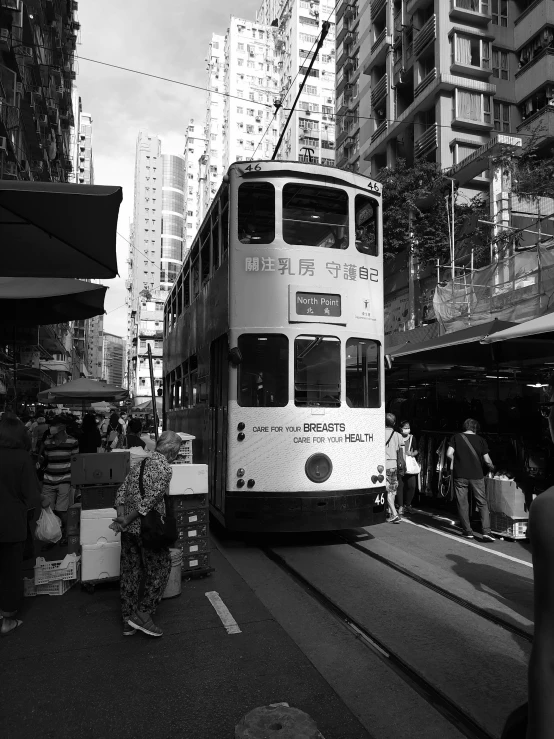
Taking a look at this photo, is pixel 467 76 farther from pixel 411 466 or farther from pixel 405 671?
pixel 405 671

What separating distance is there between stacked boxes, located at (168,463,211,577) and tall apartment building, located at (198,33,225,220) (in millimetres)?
89650

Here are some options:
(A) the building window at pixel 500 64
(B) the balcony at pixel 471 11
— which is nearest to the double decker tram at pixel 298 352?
(B) the balcony at pixel 471 11

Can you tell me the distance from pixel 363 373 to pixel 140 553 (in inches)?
169

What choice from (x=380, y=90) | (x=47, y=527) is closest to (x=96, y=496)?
(x=47, y=527)

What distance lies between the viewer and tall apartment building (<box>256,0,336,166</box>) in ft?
243

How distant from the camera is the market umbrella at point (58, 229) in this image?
4.34 m

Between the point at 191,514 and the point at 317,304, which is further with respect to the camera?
the point at 317,304

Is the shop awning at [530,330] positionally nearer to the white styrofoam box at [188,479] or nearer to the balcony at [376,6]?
the white styrofoam box at [188,479]

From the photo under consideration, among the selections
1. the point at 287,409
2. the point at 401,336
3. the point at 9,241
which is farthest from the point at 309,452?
the point at 401,336

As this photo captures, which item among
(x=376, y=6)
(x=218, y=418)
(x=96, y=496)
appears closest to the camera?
(x=96, y=496)

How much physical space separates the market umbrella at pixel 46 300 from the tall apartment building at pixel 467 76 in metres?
24.0

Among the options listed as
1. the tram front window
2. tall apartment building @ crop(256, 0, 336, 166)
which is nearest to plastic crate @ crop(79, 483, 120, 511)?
the tram front window

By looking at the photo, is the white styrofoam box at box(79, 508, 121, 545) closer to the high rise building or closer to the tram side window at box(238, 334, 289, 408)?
the tram side window at box(238, 334, 289, 408)

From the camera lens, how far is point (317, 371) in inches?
310
